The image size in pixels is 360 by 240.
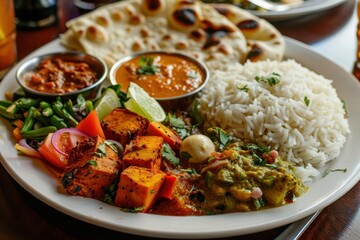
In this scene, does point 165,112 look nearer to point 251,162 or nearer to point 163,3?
point 251,162

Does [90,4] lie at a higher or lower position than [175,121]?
lower

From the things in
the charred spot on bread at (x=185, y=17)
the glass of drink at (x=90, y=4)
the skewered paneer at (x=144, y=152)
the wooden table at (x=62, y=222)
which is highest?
the skewered paneer at (x=144, y=152)

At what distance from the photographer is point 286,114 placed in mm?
3250

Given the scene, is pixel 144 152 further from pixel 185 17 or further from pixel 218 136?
pixel 185 17

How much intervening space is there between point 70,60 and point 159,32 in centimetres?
91

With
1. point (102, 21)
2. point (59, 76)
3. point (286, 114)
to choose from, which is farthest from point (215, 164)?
point (102, 21)

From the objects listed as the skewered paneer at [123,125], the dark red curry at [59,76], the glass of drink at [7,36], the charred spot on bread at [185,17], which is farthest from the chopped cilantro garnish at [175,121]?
the glass of drink at [7,36]

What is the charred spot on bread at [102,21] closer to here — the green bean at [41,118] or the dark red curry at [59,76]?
the dark red curry at [59,76]

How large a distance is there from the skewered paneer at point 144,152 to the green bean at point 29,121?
77 cm

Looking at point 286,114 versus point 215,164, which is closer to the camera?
point 215,164

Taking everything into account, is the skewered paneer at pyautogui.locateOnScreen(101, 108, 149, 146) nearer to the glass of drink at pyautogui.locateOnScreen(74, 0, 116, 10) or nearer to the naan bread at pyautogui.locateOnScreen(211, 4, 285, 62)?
the naan bread at pyautogui.locateOnScreen(211, 4, 285, 62)

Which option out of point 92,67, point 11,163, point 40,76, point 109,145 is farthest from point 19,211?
point 92,67

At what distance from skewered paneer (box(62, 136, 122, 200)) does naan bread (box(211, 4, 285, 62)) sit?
1868 millimetres

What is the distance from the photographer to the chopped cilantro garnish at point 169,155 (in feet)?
9.57
